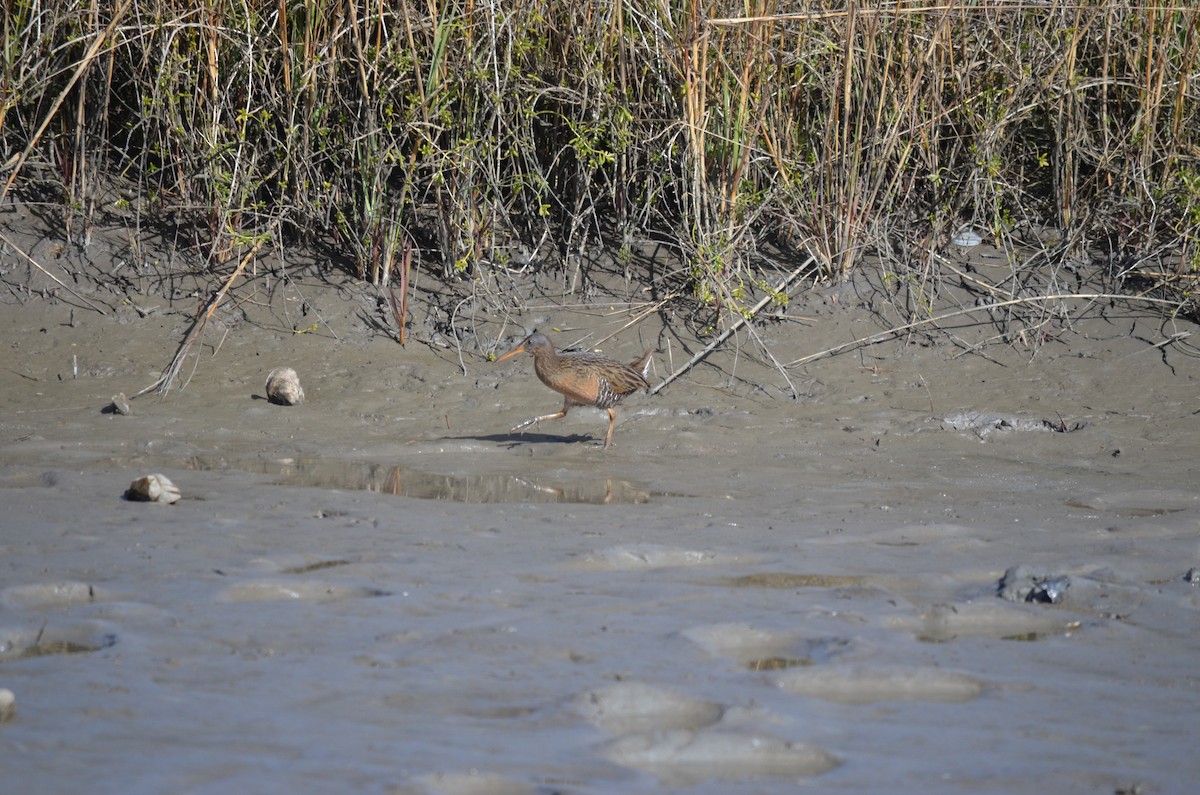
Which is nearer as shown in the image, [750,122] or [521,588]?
[521,588]

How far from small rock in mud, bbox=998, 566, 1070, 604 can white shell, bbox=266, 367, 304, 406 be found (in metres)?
3.31

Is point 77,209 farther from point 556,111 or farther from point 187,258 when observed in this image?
point 556,111

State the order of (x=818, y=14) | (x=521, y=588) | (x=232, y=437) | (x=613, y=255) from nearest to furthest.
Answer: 1. (x=521, y=588)
2. (x=232, y=437)
3. (x=818, y=14)
4. (x=613, y=255)

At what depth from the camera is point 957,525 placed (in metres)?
3.67

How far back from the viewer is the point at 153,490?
367cm

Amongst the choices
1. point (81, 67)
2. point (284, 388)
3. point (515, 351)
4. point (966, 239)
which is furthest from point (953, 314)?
point (81, 67)

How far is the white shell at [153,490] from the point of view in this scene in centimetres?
367

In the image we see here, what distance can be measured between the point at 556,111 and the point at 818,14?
4.51ft

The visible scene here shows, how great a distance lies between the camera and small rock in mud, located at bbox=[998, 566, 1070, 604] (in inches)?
116

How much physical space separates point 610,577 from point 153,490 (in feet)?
4.77

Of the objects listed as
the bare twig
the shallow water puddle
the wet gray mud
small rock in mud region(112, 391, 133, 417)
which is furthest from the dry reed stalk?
the shallow water puddle

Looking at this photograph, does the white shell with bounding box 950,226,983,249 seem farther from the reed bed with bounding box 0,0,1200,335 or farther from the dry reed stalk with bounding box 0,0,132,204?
the dry reed stalk with bounding box 0,0,132,204

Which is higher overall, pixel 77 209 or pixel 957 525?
pixel 77 209

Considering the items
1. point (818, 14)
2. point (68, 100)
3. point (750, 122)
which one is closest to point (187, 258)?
point (68, 100)
